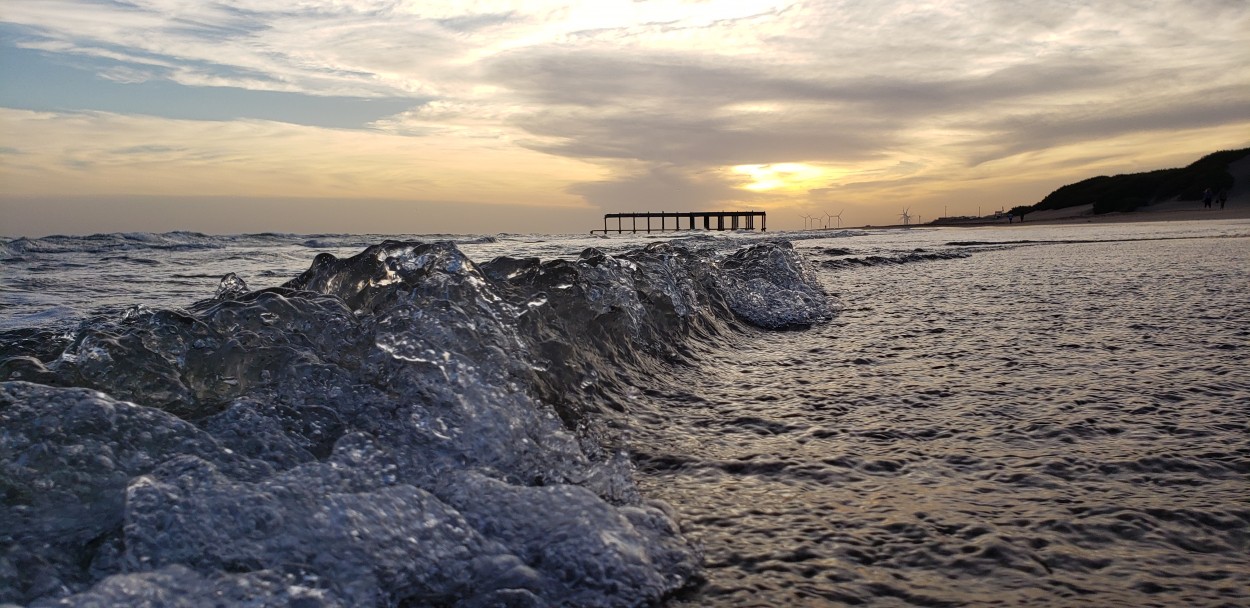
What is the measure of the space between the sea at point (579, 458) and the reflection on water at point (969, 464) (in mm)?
12

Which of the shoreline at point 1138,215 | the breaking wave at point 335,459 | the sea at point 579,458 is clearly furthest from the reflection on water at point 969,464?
the shoreline at point 1138,215

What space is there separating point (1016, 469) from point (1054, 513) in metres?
0.37

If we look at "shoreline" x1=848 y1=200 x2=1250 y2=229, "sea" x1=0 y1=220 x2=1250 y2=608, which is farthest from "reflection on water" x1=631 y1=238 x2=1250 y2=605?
"shoreline" x1=848 y1=200 x2=1250 y2=229

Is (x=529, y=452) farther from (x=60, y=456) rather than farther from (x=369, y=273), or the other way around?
(x=369, y=273)

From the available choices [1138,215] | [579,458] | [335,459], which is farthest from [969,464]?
[1138,215]

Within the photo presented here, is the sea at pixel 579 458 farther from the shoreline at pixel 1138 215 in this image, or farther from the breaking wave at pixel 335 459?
the shoreline at pixel 1138 215

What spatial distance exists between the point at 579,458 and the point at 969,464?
127 centimetres

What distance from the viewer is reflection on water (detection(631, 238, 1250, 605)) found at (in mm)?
1818

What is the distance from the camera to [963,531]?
204cm

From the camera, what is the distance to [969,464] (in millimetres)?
2566

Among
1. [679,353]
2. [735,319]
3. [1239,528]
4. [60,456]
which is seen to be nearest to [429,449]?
[60,456]

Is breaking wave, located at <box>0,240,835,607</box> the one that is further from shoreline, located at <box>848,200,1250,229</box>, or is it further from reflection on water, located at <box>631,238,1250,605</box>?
shoreline, located at <box>848,200,1250,229</box>

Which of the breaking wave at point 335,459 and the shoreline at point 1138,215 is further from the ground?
the shoreline at point 1138,215

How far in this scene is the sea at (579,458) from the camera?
1.78m
